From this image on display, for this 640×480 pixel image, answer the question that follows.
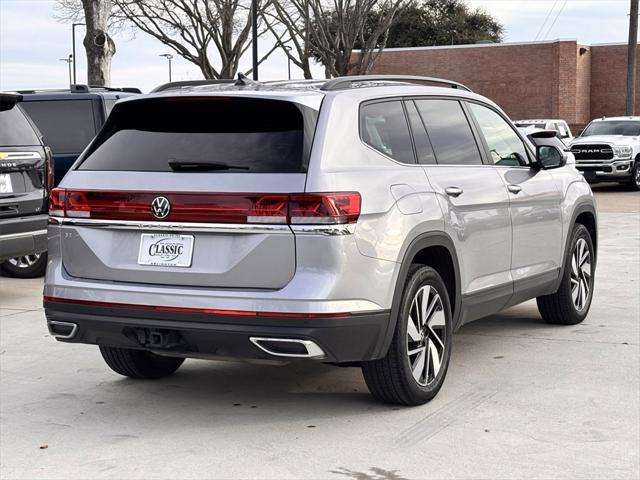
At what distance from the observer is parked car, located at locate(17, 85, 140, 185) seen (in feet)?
41.2

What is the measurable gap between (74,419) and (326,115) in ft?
7.13

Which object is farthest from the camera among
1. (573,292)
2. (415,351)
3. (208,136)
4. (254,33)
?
(254,33)

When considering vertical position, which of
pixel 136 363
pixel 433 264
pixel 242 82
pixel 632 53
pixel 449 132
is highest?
pixel 632 53

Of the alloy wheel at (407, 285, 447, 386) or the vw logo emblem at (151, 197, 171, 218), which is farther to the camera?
the alloy wheel at (407, 285, 447, 386)

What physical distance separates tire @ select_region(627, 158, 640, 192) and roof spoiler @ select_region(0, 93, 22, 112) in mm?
20669

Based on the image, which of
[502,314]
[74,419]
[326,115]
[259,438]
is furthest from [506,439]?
[502,314]

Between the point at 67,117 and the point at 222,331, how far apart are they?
26.4 feet

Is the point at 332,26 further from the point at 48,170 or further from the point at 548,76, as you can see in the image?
the point at 48,170

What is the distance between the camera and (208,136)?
5.50 meters

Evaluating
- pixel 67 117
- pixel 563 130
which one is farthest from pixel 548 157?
pixel 563 130

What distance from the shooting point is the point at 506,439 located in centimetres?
528

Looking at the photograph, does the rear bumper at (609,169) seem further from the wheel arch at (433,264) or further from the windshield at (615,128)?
the wheel arch at (433,264)

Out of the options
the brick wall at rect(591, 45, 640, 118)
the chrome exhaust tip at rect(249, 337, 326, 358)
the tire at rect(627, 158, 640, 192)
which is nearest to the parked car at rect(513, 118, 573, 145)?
the tire at rect(627, 158, 640, 192)

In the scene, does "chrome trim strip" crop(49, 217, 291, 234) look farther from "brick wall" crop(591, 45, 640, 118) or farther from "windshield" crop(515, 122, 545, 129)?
"brick wall" crop(591, 45, 640, 118)
